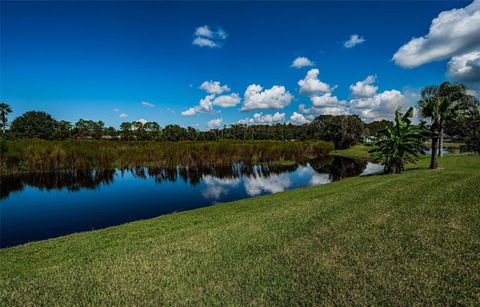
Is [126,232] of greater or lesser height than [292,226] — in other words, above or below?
below

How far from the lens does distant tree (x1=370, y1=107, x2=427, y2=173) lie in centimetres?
1543

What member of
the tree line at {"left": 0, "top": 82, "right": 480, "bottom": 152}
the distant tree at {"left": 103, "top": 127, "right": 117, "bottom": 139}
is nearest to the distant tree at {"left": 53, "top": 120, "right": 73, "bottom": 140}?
the tree line at {"left": 0, "top": 82, "right": 480, "bottom": 152}

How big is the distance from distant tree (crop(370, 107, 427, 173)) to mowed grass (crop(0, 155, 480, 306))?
28.8ft

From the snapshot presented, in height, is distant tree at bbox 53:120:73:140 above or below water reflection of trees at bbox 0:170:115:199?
above

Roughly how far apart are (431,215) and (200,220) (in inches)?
Result: 240

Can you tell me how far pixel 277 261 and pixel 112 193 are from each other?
14563mm

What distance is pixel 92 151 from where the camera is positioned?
24.1 metres

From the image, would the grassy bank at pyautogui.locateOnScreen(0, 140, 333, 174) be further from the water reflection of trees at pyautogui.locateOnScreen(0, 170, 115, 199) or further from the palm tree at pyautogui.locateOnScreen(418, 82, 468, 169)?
the palm tree at pyautogui.locateOnScreen(418, 82, 468, 169)

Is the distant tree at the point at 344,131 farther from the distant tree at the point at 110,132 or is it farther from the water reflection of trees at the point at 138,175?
the distant tree at the point at 110,132

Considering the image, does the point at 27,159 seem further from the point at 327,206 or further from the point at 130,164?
the point at 327,206

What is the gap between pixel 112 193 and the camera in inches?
634

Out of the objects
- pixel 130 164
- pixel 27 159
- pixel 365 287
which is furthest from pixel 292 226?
pixel 27 159

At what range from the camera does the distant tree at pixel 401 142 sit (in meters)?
15.4

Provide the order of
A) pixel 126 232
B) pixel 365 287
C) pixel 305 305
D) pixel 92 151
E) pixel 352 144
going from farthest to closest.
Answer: pixel 352 144 → pixel 92 151 → pixel 126 232 → pixel 365 287 → pixel 305 305
